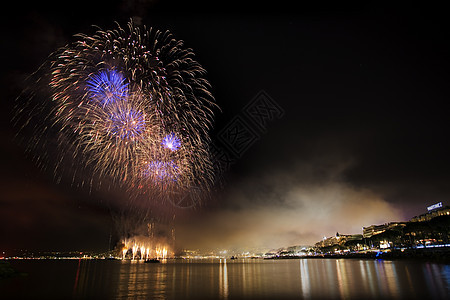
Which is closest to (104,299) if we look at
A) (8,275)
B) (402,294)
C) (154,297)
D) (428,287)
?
(154,297)

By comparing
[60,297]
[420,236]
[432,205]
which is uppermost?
[432,205]

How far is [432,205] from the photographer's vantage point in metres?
148

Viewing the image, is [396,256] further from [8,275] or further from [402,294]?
[8,275]

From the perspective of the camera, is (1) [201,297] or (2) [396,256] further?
(2) [396,256]

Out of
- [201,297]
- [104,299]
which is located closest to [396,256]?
[201,297]

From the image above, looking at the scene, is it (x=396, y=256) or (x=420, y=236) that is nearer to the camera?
(x=396, y=256)

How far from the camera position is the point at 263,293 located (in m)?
24.2

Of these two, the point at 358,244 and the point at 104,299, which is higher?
the point at 358,244

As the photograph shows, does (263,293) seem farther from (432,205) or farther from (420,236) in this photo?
(432,205)

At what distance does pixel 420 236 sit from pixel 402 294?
338 ft

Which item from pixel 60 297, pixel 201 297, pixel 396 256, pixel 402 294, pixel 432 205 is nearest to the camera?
pixel 402 294

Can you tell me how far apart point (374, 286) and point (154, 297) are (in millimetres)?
19897

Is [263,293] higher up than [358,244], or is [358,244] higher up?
[358,244]

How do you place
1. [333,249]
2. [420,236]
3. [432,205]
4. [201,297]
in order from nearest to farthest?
[201,297], [420,236], [432,205], [333,249]
